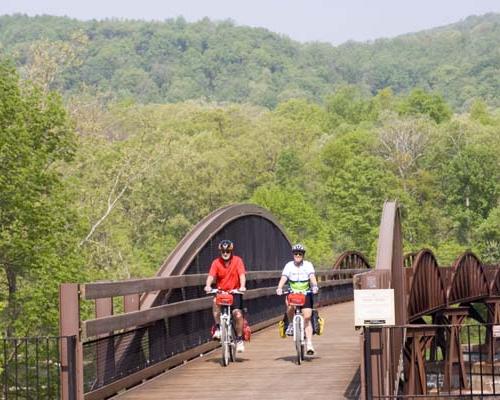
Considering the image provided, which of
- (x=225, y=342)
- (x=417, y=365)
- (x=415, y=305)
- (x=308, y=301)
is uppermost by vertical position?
(x=308, y=301)

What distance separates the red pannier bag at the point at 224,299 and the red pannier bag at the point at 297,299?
73 cm

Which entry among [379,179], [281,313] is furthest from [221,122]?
[281,313]

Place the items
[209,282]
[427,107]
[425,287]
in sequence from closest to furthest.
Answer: [209,282] < [425,287] < [427,107]

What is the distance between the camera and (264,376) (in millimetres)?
14773

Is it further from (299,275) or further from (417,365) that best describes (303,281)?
(417,365)

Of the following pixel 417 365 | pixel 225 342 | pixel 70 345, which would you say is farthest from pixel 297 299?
pixel 417 365

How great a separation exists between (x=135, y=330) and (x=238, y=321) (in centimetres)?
183

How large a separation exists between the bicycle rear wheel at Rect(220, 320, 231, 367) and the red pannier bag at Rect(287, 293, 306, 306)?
869mm

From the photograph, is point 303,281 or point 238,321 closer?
point 238,321

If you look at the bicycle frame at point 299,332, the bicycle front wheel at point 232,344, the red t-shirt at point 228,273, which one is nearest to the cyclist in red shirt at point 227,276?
the red t-shirt at point 228,273

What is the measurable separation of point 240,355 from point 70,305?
19.7ft

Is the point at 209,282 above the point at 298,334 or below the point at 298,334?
above

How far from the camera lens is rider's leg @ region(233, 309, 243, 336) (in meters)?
16.0

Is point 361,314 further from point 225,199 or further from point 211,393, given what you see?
point 225,199
